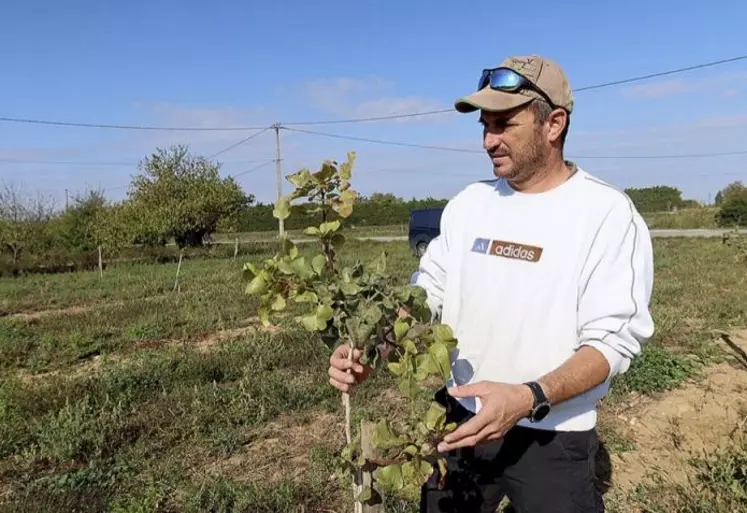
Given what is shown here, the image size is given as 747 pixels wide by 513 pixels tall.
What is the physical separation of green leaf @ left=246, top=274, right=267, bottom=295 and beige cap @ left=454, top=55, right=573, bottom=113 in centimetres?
85

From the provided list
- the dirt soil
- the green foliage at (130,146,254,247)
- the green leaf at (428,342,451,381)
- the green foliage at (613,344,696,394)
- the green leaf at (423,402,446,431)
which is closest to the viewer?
the green leaf at (428,342,451,381)

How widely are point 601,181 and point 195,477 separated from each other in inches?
135

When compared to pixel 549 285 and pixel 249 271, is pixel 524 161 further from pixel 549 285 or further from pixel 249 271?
pixel 249 271

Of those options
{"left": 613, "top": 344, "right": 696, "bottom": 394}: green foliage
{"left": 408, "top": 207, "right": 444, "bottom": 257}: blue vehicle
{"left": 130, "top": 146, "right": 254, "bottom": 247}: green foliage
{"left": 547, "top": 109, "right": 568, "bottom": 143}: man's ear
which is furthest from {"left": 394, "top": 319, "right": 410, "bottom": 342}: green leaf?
{"left": 130, "top": 146, "right": 254, "bottom": 247}: green foliage

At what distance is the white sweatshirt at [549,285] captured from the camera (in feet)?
5.87

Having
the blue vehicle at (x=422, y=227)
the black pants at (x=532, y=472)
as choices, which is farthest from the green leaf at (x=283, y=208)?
the blue vehicle at (x=422, y=227)

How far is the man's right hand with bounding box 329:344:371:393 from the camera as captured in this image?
5.13 ft

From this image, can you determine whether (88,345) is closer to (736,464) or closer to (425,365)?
(736,464)

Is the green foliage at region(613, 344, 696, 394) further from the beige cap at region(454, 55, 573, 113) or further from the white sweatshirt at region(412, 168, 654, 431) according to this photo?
the beige cap at region(454, 55, 573, 113)

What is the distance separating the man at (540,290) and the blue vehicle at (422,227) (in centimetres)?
1788

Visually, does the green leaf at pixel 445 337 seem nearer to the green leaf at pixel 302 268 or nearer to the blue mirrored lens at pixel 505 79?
the green leaf at pixel 302 268

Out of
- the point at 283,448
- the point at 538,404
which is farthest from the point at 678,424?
the point at 538,404

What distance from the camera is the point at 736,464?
3541 millimetres

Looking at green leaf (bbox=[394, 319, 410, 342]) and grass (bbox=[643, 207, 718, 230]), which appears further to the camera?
grass (bbox=[643, 207, 718, 230])
